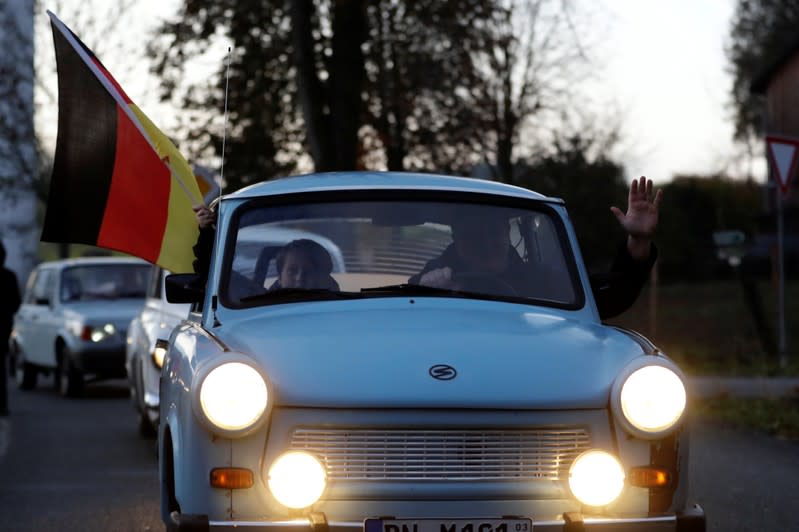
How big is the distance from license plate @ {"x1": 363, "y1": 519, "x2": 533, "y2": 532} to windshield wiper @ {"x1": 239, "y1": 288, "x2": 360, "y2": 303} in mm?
1382

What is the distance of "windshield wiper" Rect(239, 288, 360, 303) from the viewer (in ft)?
20.6

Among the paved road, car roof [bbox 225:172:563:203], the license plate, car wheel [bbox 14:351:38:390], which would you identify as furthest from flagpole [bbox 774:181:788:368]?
the license plate

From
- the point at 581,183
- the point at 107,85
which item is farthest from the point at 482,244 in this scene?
the point at 581,183

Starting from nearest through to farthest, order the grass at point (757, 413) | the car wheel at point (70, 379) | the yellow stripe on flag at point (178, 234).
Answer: the yellow stripe on flag at point (178, 234)
the grass at point (757, 413)
the car wheel at point (70, 379)

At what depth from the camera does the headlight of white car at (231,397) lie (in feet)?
17.0

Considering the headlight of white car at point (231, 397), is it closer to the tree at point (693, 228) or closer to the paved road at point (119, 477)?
the paved road at point (119, 477)

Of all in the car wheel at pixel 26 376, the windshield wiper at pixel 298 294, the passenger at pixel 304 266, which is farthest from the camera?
the car wheel at pixel 26 376

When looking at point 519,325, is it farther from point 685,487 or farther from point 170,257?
point 170,257

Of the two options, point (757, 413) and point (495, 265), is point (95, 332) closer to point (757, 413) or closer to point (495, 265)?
point (757, 413)

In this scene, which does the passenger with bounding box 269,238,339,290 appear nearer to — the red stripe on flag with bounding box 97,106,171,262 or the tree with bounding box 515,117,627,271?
the red stripe on flag with bounding box 97,106,171,262

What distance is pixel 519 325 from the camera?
5906mm

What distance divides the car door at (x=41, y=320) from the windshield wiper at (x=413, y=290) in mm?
13575

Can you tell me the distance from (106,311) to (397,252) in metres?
12.2

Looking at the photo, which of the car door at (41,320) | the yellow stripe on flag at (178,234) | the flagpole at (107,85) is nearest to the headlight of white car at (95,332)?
the car door at (41,320)
